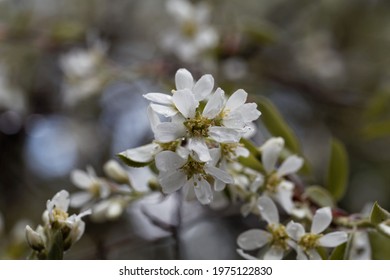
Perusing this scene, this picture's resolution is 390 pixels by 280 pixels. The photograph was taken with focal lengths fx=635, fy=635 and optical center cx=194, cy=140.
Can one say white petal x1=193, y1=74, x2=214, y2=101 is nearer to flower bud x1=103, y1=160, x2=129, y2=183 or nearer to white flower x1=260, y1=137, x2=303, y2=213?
white flower x1=260, y1=137, x2=303, y2=213

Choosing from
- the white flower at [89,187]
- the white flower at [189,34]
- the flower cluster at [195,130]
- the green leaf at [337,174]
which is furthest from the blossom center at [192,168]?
the white flower at [189,34]

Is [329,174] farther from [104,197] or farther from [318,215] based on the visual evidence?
[104,197]

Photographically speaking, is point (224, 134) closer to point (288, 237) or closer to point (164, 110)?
point (164, 110)

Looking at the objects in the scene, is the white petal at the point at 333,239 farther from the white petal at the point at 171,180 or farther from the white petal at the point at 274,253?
the white petal at the point at 171,180

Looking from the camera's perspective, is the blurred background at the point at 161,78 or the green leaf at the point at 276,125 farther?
the blurred background at the point at 161,78

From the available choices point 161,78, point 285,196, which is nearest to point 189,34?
point 161,78

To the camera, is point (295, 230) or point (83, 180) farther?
point (83, 180)
